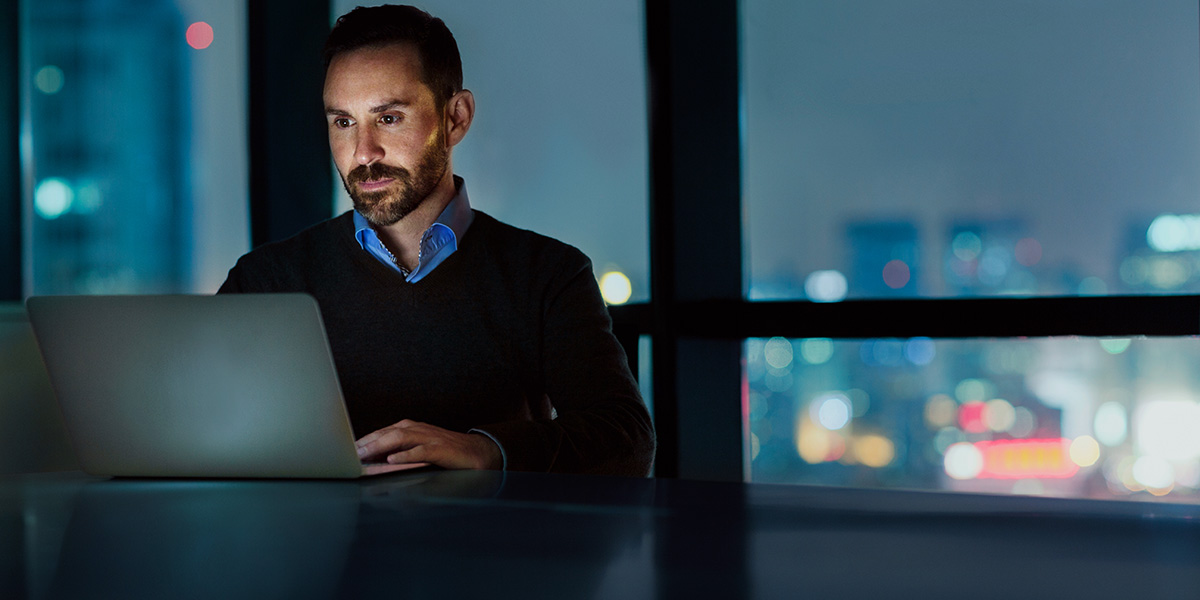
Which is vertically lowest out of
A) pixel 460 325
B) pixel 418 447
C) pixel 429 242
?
pixel 418 447

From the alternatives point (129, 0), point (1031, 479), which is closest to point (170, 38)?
point (129, 0)

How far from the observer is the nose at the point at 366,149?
1791 mm

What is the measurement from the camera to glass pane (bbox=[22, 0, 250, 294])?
3.42 metres

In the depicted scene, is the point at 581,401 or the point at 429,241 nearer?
the point at 581,401

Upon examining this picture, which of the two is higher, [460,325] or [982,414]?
[460,325]

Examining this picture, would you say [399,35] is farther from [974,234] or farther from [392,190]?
[974,234]

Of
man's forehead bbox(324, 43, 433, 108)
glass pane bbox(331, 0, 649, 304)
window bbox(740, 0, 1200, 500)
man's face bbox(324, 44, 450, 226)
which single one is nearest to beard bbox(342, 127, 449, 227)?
man's face bbox(324, 44, 450, 226)

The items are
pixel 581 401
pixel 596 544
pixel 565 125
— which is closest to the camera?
pixel 596 544

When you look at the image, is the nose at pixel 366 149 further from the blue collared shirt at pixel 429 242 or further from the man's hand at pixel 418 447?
the man's hand at pixel 418 447

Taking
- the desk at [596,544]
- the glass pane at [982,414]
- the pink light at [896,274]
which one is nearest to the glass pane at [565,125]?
the glass pane at [982,414]

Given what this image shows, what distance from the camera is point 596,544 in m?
0.63

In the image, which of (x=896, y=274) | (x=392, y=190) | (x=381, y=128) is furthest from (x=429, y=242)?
(x=896, y=274)

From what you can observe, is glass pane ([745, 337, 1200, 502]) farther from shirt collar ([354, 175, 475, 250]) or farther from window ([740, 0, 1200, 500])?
shirt collar ([354, 175, 475, 250])

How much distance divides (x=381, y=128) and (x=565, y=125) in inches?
Answer: 40.1
